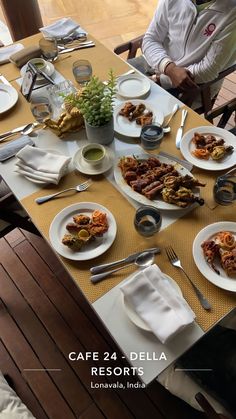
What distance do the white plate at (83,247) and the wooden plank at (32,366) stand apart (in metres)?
0.79

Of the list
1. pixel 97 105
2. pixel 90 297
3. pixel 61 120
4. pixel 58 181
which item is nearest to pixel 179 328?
pixel 90 297

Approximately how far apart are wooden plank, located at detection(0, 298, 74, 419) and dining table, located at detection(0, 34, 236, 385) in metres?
0.76

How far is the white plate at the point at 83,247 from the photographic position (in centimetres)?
97

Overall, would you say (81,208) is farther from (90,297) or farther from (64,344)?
(64,344)

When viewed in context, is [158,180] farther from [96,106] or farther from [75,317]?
[75,317]

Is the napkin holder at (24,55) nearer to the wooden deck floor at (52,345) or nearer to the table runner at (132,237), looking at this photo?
the table runner at (132,237)

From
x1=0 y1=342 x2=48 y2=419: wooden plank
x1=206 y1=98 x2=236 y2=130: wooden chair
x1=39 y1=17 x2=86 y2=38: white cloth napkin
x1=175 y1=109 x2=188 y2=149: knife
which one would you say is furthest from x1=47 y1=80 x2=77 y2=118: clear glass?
x1=0 y1=342 x2=48 y2=419: wooden plank

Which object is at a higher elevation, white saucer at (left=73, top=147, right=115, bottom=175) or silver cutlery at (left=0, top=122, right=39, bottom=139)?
silver cutlery at (left=0, top=122, right=39, bottom=139)

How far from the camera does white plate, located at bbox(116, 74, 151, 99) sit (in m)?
1.41

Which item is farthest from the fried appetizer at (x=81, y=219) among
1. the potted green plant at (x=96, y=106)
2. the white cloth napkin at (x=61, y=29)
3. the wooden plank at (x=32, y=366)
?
the white cloth napkin at (x=61, y=29)

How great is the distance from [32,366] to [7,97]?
3.79ft

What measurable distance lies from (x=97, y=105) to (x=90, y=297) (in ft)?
2.02

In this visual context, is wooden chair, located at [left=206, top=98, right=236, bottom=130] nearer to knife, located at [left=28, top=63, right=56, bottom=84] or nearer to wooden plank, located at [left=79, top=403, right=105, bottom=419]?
knife, located at [left=28, top=63, right=56, bottom=84]

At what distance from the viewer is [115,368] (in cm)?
148
